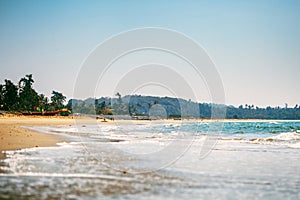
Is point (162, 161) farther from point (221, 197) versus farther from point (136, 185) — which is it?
point (221, 197)

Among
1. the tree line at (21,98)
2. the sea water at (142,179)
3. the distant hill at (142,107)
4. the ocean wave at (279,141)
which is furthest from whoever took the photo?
the distant hill at (142,107)

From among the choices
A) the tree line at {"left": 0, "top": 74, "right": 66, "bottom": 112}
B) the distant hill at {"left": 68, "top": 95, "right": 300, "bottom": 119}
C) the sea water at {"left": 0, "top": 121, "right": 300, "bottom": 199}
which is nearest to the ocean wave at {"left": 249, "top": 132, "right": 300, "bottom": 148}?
the sea water at {"left": 0, "top": 121, "right": 300, "bottom": 199}

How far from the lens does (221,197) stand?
7.31 metres

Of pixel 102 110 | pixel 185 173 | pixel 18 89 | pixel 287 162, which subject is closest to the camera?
pixel 185 173

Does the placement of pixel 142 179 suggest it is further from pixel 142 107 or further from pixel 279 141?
pixel 142 107

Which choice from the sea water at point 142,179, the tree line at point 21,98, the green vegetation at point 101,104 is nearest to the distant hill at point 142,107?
the green vegetation at point 101,104

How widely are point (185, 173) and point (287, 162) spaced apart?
5080 millimetres

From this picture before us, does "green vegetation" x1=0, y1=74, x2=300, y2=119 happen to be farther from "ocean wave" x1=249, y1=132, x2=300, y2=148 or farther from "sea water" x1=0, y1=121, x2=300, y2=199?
"sea water" x1=0, y1=121, x2=300, y2=199

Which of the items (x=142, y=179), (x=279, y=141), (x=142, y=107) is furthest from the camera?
(x=142, y=107)

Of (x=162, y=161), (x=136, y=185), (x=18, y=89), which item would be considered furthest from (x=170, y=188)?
(x=18, y=89)

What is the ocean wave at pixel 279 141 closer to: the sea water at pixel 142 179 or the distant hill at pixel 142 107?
the sea water at pixel 142 179

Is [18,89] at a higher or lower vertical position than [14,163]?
higher

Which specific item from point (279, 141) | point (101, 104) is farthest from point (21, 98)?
point (279, 141)

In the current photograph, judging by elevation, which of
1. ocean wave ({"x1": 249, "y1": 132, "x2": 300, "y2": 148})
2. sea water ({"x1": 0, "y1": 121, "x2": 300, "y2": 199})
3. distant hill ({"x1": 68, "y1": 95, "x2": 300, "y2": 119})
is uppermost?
distant hill ({"x1": 68, "y1": 95, "x2": 300, "y2": 119})
